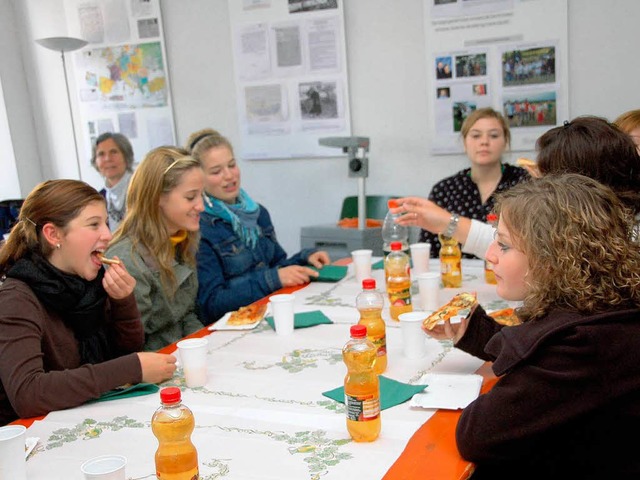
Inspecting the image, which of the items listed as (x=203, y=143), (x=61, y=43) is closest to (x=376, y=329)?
(x=203, y=143)

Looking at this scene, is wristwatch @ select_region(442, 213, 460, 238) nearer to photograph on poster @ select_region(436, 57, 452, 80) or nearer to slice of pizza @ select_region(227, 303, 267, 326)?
slice of pizza @ select_region(227, 303, 267, 326)

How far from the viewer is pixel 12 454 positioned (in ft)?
3.99

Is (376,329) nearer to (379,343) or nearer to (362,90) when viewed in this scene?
(379,343)

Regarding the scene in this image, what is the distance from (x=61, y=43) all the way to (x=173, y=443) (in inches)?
159

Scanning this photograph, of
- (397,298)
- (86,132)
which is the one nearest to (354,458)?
(397,298)

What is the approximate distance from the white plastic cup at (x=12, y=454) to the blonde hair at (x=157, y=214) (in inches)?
43.2

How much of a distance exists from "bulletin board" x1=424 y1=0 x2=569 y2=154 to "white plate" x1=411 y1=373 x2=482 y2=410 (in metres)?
2.69

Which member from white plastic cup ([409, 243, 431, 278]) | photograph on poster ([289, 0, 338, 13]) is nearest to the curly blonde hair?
white plastic cup ([409, 243, 431, 278])

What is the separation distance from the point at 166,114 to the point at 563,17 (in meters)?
2.78

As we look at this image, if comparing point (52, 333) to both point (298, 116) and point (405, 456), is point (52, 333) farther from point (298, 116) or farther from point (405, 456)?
point (298, 116)

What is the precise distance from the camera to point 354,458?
1253 mm

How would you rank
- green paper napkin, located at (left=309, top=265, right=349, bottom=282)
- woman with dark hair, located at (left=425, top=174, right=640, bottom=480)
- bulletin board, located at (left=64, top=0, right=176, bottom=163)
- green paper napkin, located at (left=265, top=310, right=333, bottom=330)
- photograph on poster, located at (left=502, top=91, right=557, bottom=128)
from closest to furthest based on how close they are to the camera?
woman with dark hair, located at (left=425, top=174, right=640, bottom=480) < green paper napkin, located at (left=265, top=310, right=333, bottom=330) < green paper napkin, located at (left=309, top=265, right=349, bottom=282) < photograph on poster, located at (left=502, top=91, right=557, bottom=128) < bulletin board, located at (left=64, top=0, right=176, bottom=163)

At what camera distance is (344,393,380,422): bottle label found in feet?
4.18

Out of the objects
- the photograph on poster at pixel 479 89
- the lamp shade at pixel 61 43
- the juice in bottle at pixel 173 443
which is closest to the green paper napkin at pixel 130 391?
the juice in bottle at pixel 173 443
